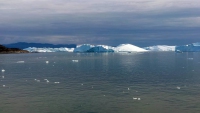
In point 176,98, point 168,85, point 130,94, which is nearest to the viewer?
point 176,98

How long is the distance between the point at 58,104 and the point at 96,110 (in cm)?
367

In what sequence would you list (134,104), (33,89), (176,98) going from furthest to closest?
(33,89) < (176,98) < (134,104)

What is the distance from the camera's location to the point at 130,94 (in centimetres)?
2728

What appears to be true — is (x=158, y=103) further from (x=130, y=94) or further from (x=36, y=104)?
(x=36, y=104)

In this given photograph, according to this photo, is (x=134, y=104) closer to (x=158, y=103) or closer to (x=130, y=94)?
(x=158, y=103)

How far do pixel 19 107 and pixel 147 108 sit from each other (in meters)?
10.2

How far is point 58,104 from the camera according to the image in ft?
77.1

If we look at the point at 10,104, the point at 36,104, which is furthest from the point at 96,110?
the point at 10,104

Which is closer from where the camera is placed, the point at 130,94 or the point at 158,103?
the point at 158,103

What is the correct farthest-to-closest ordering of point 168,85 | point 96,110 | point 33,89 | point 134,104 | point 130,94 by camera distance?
point 168,85 < point 33,89 < point 130,94 < point 134,104 < point 96,110

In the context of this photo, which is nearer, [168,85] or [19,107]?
[19,107]

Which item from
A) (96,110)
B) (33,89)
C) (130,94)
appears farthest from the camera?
(33,89)

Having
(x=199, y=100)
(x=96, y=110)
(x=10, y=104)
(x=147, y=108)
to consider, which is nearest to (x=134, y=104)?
(x=147, y=108)

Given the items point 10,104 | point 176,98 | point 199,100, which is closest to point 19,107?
point 10,104
